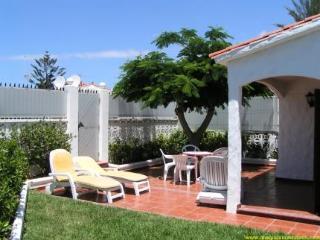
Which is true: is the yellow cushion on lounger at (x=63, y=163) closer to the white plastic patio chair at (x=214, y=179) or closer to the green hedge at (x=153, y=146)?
the white plastic patio chair at (x=214, y=179)

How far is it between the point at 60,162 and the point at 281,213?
19.2 feet

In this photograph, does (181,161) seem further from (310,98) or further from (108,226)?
(108,226)

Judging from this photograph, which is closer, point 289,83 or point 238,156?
point 238,156

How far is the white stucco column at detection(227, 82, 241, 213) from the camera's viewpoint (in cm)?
987

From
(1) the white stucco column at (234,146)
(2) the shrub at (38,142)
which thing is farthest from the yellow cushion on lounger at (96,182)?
(1) the white stucco column at (234,146)

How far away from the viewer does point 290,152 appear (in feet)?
46.5

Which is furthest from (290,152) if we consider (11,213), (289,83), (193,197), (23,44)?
(23,44)

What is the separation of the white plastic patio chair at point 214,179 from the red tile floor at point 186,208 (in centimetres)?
21

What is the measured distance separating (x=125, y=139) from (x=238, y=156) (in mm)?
8346

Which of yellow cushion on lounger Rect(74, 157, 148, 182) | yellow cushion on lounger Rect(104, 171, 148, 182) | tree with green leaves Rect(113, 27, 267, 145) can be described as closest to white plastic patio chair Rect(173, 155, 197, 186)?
yellow cushion on lounger Rect(74, 157, 148, 182)

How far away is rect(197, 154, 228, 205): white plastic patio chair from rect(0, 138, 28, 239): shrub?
4.27 meters

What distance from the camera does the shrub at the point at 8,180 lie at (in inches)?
281

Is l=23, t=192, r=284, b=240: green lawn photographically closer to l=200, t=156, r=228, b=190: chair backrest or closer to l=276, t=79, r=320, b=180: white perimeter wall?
l=200, t=156, r=228, b=190: chair backrest

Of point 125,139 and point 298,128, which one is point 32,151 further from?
point 298,128
